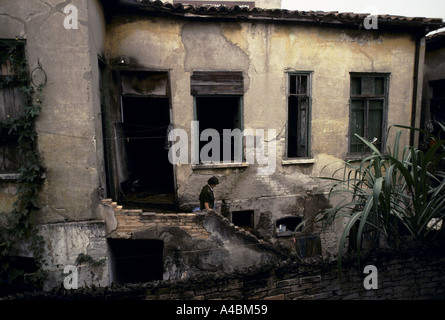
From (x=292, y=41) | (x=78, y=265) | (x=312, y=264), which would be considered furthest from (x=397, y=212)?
(x=78, y=265)

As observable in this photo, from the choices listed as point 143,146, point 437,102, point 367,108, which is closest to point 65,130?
point 143,146

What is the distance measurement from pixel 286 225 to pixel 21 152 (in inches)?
247

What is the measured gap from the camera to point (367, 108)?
7500mm

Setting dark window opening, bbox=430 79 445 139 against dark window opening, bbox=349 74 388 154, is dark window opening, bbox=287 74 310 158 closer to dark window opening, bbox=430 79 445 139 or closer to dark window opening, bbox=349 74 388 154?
dark window opening, bbox=349 74 388 154

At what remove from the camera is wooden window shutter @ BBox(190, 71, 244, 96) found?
643cm

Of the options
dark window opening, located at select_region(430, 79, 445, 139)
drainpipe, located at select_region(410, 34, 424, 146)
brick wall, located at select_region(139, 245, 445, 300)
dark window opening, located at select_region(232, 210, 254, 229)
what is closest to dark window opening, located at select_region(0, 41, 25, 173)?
brick wall, located at select_region(139, 245, 445, 300)

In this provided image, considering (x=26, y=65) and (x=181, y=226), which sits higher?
(x=26, y=65)

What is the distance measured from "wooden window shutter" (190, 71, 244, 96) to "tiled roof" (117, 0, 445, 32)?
4.04 feet

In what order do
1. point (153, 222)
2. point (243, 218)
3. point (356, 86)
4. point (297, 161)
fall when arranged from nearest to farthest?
point (153, 222) → point (297, 161) → point (243, 218) → point (356, 86)

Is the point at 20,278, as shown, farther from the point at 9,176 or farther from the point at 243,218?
the point at 243,218

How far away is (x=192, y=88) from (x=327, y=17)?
3.65m
